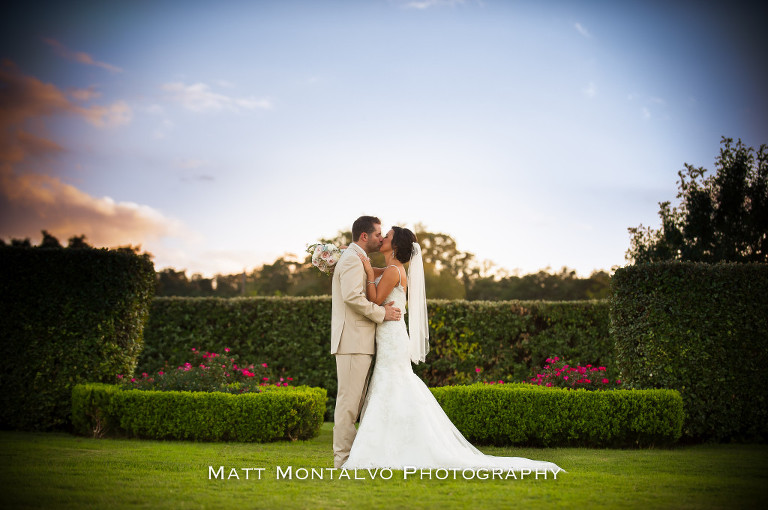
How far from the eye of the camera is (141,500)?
13.7 ft

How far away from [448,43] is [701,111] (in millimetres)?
6505

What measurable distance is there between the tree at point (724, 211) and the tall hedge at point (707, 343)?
5.82 metres

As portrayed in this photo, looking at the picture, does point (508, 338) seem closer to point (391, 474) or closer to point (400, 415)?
point (400, 415)

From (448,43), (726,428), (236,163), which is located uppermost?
(448,43)

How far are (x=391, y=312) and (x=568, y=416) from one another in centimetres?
411

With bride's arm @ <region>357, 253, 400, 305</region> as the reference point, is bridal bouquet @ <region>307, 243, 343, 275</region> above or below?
above

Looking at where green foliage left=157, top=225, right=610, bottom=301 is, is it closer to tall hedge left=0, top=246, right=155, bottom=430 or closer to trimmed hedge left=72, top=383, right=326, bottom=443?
tall hedge left=0, top=246, right=155, bottom=430

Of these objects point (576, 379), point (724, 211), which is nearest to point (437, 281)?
point (724, 211)

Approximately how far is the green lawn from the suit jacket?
1306 millimetres

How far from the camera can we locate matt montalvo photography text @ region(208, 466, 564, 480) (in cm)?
522

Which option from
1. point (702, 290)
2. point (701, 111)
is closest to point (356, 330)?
point (702, 290)

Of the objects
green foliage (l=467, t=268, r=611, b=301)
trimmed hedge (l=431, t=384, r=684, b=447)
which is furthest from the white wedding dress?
green foliage (l=467, t=268, r=611, b=301)

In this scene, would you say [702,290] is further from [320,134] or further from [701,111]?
[320,134]

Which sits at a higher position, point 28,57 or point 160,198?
point 28,57
